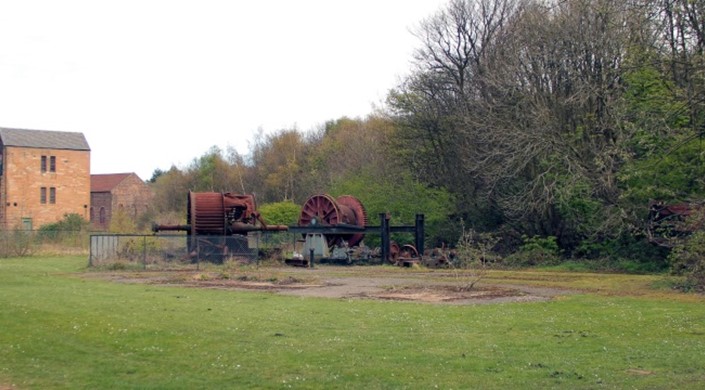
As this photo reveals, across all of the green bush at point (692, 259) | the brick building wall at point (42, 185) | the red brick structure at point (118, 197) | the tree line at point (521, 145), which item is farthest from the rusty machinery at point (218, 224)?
the red brick structure at point (118, 197)

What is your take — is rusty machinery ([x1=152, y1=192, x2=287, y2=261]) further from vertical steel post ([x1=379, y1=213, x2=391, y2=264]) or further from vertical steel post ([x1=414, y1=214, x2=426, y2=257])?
vertical steel post ([x1=414, y1=214, x2=426, y2=257])

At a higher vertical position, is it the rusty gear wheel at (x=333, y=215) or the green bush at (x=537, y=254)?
the rusty gear wheel at (x=333, y=215)

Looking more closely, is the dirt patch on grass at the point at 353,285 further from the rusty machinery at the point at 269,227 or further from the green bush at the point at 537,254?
the green bush at the point at 537,254

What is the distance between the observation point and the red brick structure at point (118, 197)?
318 ft

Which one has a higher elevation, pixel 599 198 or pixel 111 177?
pixel 111 177

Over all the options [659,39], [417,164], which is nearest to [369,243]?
[417,164]

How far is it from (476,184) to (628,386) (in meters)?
43.4

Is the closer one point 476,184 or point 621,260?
point 621,260

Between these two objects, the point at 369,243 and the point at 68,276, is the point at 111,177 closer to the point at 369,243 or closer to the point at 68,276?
the point at 369,243

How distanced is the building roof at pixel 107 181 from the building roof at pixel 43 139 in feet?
37.9

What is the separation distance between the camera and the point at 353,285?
31.8 metres

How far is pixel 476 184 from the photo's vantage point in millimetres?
54594

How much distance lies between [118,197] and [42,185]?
612 inches

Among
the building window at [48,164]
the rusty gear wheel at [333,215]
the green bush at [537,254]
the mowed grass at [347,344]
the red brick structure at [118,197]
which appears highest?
the building window at [48,164]
